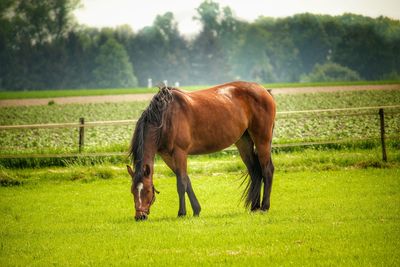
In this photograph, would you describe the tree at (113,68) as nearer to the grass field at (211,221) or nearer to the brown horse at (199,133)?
the grass field at (211,221)

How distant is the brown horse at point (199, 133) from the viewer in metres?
9.02

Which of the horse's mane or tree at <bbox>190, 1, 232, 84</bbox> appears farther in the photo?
tree at <bbox>190, 1, 232, 84</bbox>

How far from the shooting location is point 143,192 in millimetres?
8805

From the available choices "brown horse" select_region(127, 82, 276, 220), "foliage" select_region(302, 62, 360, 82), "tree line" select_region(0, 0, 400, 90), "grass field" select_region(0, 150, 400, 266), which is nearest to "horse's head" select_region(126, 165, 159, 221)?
"brown horse" select_region(127, 82, 276, 220)

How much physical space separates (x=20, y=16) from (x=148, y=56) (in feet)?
72.1

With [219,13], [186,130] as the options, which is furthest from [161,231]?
[219,13]

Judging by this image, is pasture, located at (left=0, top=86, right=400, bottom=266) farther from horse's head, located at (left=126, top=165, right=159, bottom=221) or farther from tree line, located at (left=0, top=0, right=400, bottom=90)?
tree line, located at (left=0, top=0, right=400, bottom=90)

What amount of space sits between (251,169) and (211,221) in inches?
66.1

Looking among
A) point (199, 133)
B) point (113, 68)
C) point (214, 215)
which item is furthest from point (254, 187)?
point (113, 68)

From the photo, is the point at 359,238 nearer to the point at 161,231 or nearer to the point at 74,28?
the point at 161,231

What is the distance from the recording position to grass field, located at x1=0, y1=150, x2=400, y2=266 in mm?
6961

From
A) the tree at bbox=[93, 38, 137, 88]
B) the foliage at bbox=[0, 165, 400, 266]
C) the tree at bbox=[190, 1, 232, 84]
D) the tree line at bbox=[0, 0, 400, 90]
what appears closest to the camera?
the foliage at bbox=[0, 165, 400, 266]

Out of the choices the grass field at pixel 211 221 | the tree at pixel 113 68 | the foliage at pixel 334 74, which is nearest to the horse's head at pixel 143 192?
the grass field at pixel 211 221

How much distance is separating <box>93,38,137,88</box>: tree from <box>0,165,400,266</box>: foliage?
81.0 m
